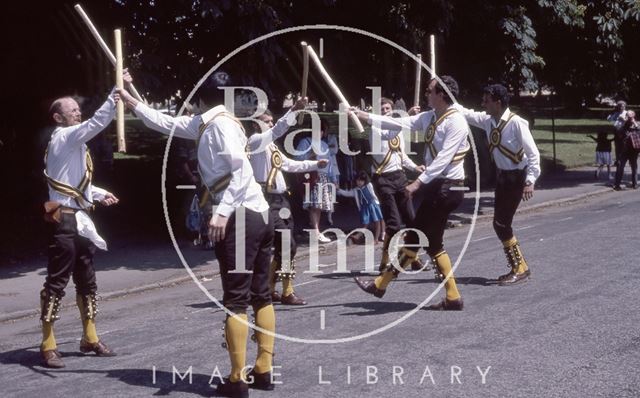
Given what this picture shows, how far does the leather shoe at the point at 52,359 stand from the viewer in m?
7.07

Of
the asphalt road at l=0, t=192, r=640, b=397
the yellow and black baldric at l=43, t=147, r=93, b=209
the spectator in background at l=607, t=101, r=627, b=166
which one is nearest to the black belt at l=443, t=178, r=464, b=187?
the asphalt road at l=0, t=192, r=640, b=397

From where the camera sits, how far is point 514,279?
9.98 m

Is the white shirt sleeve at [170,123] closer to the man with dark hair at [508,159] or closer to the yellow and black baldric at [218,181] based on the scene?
the yellow and black baldric at [218,181]

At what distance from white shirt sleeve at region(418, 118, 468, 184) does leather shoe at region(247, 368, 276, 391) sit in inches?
111

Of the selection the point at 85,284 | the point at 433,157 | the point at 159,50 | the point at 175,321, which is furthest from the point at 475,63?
the point at 85,284

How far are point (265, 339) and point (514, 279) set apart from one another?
448 cm

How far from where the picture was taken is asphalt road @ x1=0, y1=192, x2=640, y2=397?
641 centimetres

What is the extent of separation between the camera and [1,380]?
6793mm

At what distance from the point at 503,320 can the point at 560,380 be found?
1.89 metres

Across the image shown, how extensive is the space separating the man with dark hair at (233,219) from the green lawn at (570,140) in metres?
21.4

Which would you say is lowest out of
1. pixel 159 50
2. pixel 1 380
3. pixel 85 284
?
pixel 1 380

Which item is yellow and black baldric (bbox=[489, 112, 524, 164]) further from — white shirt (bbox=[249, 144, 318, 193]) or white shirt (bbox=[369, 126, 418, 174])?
white shirt (bbox=[249, 144, 318, 193])

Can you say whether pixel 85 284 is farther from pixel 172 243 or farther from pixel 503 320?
pixel 172 243

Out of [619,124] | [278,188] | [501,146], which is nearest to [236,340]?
[278,188]
